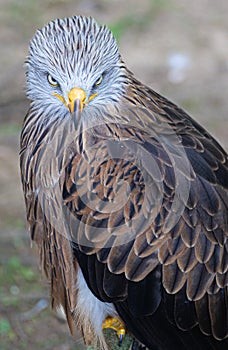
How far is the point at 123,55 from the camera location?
8.88m

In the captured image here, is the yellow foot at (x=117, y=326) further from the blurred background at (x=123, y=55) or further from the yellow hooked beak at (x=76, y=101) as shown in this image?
the blurred background at (x=123, y=55)

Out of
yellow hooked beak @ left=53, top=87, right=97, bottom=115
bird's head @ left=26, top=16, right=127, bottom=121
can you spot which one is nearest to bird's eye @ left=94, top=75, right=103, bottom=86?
bird's head @ left=26, top=16, right=127, bottom=121

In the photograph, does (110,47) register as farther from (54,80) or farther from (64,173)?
(64,173)

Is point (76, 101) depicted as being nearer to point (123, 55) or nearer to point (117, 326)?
point (117, 326)

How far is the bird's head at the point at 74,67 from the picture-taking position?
3.82m

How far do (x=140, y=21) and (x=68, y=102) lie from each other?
5.86m

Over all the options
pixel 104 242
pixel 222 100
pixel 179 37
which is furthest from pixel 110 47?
pixel 179 37

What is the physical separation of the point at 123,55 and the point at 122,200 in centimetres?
519

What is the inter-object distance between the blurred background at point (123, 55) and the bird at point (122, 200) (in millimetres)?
2062

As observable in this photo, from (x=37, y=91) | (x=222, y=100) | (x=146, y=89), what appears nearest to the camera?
(x=37, y=91)

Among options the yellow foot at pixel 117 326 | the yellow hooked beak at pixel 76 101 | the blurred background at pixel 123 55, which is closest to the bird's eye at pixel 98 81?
the yellow hooked beak at pixel 76 101

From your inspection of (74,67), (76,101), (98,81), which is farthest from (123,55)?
(76,101)

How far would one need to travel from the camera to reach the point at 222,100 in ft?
Answer: 27.3

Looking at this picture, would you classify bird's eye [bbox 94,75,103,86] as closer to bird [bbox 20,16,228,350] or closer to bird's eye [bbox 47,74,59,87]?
bird [bbox 20,16,228,350]
